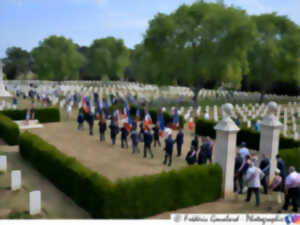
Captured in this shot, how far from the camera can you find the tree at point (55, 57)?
185ft

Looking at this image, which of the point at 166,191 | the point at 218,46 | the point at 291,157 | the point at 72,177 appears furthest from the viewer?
the point at 218,46

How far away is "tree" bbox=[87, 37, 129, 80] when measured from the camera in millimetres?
65062

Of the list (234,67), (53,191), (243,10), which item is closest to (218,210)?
(53,191)

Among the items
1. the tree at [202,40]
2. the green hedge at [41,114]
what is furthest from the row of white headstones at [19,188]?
the tree at [202,40]

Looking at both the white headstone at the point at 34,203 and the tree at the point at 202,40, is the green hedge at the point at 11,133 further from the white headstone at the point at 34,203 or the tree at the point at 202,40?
the tree at the point at 202,40

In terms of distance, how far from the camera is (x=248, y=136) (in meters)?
17.3

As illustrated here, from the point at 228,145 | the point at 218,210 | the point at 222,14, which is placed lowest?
the point at 218,210

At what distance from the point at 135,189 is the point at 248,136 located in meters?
11.4

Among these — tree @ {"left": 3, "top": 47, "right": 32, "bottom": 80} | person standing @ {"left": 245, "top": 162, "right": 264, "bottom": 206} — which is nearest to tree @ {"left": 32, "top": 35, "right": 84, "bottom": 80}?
tree @ {"left": 3, "top": 47, "right": 32, "bottom": 80}

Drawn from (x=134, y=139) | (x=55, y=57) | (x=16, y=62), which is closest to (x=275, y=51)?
(x=134, y=139)

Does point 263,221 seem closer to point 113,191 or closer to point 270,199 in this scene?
point 270,199

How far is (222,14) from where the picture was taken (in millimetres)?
30359

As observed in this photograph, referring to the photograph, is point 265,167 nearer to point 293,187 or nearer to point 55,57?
point 293,187

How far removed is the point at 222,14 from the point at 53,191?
2674cm
